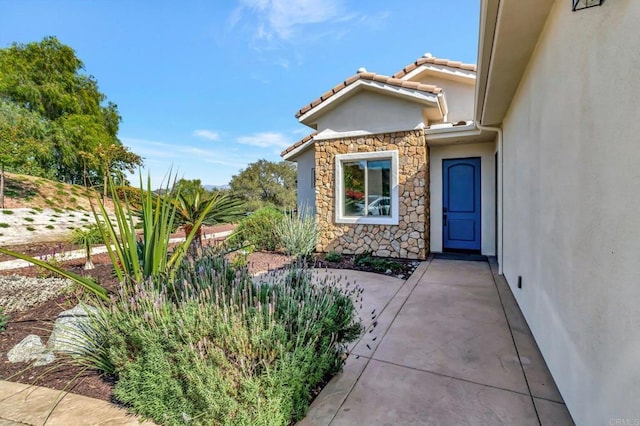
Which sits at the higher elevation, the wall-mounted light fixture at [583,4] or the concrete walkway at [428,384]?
the wall-mounted light fixture at [583,4]

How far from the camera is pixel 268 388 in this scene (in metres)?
1.88

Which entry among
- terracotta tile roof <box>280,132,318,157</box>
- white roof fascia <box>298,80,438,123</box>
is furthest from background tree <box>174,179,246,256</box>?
terracotta tile roof <box>280,132,318,157</box>

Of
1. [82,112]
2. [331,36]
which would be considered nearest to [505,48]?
[331,36]

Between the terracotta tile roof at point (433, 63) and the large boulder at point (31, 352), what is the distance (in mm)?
10695

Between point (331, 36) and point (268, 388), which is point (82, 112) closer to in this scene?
point (331, 36)

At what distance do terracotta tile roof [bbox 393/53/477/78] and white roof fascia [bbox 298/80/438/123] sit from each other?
2604mm

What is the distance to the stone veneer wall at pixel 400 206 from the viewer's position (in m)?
7.49

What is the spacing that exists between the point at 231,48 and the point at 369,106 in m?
5.83

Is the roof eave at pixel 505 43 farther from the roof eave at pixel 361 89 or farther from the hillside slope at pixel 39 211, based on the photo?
the hillside slope at pixel 39 211

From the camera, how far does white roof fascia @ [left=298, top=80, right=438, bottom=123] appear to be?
23.2 feet

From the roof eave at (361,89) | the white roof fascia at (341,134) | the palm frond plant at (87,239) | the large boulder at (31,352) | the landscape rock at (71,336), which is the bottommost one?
the large boulder at (31,352)

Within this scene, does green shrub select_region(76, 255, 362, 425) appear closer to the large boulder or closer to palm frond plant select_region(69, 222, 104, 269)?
the large boulder

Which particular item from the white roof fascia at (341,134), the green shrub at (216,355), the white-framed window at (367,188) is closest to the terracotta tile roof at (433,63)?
the white roof fascia at (341,134)

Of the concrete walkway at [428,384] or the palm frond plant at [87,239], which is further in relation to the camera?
the palm frond plant at [87,239]
